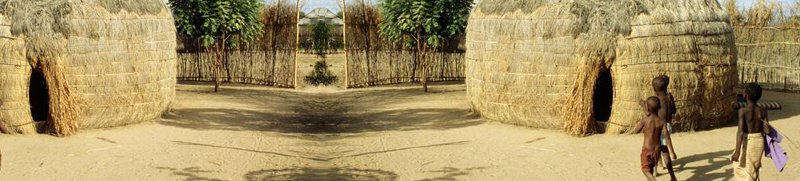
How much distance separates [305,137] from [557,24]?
12.1 feet

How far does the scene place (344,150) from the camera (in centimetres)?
990

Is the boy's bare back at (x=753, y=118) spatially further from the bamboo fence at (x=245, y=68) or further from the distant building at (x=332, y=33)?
the bamboo fence at (x=245, y=68)

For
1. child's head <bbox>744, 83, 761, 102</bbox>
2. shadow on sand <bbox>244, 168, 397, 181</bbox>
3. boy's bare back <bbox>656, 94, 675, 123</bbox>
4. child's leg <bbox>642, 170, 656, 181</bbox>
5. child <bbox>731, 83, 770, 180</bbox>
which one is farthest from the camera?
boy's bare back <bbox>656, 94, 675, 123</bbox>

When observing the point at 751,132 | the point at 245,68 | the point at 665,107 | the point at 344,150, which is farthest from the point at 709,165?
the point at 245,68

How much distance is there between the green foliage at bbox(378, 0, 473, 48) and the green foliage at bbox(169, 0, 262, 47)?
11.6ft

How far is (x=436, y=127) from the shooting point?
484 inches

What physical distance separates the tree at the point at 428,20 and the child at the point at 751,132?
460 inches

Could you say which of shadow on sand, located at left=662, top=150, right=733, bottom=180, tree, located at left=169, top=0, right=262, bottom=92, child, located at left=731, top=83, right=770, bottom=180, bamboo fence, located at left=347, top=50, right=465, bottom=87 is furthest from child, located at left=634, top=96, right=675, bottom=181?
tree, located at left=169, top=0, right=262, bottom=92

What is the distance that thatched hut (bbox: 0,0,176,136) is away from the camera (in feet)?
34.1

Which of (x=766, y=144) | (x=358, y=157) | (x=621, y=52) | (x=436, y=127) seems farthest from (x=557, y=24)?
(x=766, y=144)

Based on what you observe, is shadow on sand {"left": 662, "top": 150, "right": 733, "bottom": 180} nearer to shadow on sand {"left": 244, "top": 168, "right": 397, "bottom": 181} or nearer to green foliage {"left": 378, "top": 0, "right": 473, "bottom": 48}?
shadow on sand {"left": 244, "top": 168, "right": 397, "bottom": 181}

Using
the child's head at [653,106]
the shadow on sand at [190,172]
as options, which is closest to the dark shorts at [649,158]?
the child's head at [653,106]

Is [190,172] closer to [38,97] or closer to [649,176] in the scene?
[649,176]

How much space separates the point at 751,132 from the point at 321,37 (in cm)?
1057
